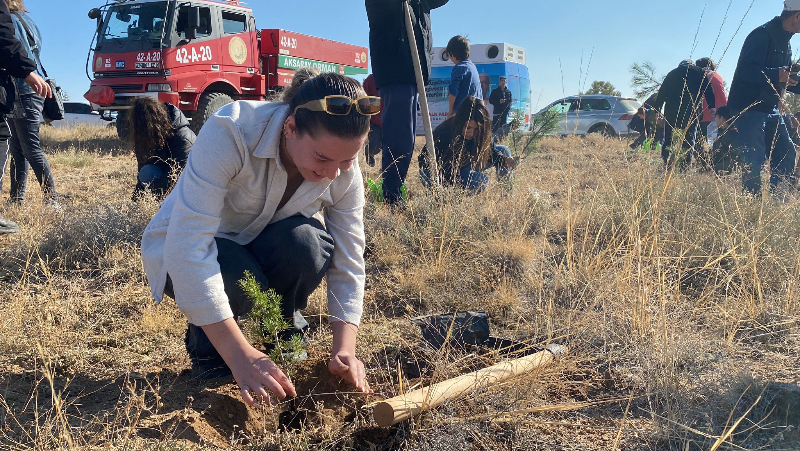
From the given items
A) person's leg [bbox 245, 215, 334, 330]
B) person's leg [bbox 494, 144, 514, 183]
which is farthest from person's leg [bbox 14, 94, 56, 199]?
person's leg [bbox 494, 144, 514, 183]

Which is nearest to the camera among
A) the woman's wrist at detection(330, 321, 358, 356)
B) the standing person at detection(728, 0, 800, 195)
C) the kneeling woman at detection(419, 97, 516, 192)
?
the woman's wrist at detection(330, 321, 358, 356)

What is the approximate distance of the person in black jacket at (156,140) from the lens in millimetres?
4105

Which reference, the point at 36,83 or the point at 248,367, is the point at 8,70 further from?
the point at 248,367

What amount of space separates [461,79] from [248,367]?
13.9 feet

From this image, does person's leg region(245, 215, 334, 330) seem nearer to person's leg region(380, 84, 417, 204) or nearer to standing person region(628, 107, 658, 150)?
person's leg region(380, 84, 417, 204)

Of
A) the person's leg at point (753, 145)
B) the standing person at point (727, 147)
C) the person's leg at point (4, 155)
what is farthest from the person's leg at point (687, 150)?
the person's leg at point (4, 155)

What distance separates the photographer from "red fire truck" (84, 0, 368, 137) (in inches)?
377

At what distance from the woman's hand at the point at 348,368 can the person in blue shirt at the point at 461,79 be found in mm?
3682

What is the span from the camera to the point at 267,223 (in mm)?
2029

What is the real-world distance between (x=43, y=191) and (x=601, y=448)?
4294mm

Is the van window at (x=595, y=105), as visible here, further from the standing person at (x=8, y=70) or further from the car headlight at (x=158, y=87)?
the standing person at (x=8, y=70)

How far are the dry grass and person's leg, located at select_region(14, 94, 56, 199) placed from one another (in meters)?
0.61

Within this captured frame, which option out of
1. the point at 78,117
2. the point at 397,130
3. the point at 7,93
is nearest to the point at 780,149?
the point at 397,130

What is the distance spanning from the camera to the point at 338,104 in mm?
1612
